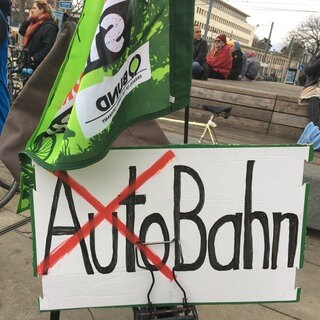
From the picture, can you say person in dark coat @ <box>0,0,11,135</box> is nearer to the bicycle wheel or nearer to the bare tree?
the bicycle wheel

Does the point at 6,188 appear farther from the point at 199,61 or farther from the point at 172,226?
the point at 199,61

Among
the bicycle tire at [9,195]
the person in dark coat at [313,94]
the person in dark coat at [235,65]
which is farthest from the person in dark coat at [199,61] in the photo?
the bicycle tire at [9,195]

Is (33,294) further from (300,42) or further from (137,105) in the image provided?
(300,42)

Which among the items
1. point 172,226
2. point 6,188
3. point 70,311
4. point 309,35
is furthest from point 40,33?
point 309,35

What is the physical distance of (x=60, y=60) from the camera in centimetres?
150

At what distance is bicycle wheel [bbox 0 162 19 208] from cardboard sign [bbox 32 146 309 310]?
1952 millimetres

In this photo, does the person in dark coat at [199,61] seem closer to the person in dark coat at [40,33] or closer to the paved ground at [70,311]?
the person in dark coat at [40,33]

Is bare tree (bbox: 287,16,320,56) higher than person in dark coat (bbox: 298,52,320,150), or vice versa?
bare tree (bbox: 287,16,320,56)

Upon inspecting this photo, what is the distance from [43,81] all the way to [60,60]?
0.10 meters

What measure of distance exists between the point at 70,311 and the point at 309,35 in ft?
178

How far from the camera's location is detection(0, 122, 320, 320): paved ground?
234 centimetres

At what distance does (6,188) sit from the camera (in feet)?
12.0

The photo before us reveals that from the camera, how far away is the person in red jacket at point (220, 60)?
8.01 metres

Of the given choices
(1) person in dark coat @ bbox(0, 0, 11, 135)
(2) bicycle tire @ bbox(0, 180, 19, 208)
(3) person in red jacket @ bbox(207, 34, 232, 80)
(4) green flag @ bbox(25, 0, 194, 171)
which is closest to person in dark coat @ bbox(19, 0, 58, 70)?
(2) bicycle tire @ bbox(0, 180, 19, 208)
